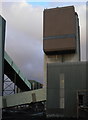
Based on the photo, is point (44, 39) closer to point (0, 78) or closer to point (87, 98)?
point (0, 78)

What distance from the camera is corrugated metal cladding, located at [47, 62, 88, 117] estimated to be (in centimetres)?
3030

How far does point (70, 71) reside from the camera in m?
30.9

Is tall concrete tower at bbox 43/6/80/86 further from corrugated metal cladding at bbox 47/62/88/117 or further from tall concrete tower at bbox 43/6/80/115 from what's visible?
corrugated metal cladding at bbox 47/62/88/117

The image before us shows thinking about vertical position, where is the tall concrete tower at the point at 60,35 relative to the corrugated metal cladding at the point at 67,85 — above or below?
above

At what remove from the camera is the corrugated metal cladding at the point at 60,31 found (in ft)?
145

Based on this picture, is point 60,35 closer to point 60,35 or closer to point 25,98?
point 60,35

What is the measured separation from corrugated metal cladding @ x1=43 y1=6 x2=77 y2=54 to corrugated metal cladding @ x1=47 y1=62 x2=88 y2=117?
→ 13.1m

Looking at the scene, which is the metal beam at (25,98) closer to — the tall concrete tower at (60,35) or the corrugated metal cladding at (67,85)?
the corrugated metal cladding at (67,85)

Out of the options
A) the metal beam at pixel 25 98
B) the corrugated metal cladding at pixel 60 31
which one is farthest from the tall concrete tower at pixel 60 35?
the metal beam at pixel 25 98

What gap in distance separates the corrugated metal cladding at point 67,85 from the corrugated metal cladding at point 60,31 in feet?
42.9

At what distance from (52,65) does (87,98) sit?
652 centimetres

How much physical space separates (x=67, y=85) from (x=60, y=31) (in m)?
16.8

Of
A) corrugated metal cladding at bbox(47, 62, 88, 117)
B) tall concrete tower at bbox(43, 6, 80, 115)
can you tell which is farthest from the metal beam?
tall concrete tower at bbox(43, 6, 80, 115)

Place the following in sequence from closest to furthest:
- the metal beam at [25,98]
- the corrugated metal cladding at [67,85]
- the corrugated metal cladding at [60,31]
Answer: the corrugated metal cladding at [67,85]
the metal beam at [25,98]
the corrugated metal cladding at [60,31]
